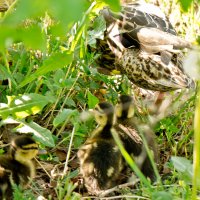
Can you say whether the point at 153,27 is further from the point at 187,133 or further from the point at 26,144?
the point at 26,144

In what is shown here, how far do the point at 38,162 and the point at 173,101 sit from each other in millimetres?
1078

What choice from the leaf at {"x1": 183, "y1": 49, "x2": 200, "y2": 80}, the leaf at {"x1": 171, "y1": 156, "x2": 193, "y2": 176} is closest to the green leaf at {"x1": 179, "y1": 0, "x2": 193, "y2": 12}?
the leaf at {"x1": 183, "y1": 49, "x2": 200, "y2": 80}

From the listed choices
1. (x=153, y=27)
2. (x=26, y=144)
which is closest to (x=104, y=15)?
(x=153, y=27)

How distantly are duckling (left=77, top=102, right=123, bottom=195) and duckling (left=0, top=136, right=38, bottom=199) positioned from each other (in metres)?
0.24

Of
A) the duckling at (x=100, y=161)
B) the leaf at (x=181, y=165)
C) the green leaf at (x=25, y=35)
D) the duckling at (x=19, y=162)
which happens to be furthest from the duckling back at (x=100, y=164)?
the green leaf at (x=25, y=35)

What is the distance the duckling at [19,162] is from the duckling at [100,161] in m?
0.24

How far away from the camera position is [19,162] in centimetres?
232

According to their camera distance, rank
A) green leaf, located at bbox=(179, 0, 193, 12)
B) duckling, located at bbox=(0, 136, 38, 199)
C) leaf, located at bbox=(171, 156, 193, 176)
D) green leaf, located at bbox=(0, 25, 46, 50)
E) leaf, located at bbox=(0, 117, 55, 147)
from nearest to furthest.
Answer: green leaf, located at bbox=(0, 25, 46, 50) → green leaf, located at bbox=(179, 0, 193, 12) → leaf, located at bbox=(171, 156, 193, 176) → duckling, located at bbox=(0, 136, 38, 199) → leaf, located at bbox=(0, 117, 55, 147)

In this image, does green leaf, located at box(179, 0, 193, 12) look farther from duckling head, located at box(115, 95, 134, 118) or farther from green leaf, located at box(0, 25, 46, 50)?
duckling head, located at box(115, 95, 134, 118)

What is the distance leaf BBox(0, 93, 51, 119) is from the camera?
237 cm

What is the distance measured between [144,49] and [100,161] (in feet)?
3.79

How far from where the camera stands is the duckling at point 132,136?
2600 mm

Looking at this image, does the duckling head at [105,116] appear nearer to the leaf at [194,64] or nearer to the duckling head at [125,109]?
the duckling head at [125,109]

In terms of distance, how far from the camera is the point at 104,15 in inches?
141
